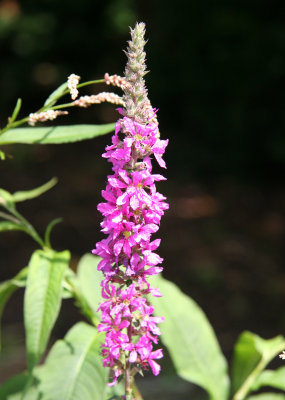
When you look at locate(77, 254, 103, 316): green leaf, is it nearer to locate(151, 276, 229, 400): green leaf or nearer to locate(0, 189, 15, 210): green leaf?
locate(151, 276, 229, 400): green leaf

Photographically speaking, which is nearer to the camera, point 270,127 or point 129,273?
point 129,273

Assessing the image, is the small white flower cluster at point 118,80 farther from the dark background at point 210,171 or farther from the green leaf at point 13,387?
the dark background at point 210,171

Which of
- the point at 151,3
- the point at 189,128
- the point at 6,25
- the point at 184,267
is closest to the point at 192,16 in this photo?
the point at 189,128

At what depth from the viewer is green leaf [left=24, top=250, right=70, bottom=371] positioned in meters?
1.75

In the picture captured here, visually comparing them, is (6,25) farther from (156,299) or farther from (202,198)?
(156,299)

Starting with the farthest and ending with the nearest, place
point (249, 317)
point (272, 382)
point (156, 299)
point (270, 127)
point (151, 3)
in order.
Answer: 1. point (151, 3)
2. point (270, 127)
3. point (249, 317)
4. point (156, 299)
5. point (272, 382)

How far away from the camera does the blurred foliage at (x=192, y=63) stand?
8.31 m

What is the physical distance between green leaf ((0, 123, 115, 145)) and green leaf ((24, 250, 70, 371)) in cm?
38

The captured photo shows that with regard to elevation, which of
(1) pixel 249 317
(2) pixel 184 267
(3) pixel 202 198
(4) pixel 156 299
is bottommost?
(4) pixel 156 299

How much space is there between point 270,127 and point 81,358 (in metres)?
6.73

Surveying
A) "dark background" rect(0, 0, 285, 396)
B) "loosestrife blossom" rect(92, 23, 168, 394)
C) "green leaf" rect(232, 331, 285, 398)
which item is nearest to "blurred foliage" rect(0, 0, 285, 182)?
"dark background" rect(0, 0, 285, 396)

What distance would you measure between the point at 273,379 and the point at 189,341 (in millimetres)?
407

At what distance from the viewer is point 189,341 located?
2576mm

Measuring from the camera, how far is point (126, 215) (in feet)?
4.60
